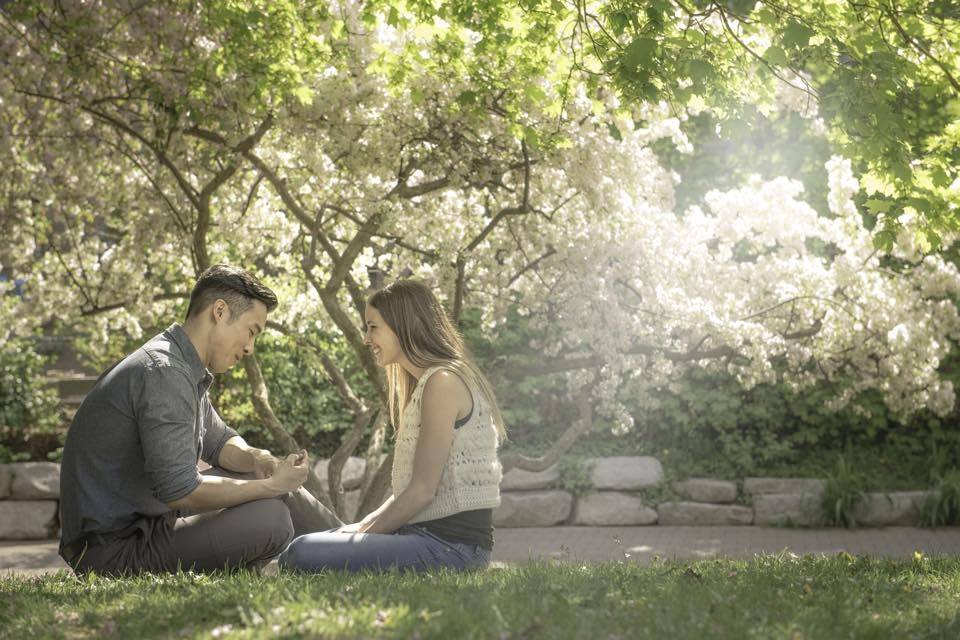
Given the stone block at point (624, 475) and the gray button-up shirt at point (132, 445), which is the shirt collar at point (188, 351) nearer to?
the gray button-up shirt at point (132, 445)

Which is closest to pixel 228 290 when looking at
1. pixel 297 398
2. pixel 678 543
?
pixel 678 543

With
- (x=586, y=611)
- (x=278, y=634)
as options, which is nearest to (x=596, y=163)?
(x=586, y=611)

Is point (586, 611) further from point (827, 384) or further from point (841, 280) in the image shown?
point (827, 384)

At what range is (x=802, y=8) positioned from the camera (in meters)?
5.02

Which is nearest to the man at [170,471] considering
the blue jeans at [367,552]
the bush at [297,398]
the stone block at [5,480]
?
the blue jeans at [367,552]

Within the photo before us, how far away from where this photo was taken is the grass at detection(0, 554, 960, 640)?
3.04 meters

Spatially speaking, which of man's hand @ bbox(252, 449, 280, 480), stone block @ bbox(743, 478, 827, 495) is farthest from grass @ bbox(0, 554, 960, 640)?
stone block @ bbox(743, 478, 827, 495)

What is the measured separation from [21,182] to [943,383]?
7780 millimetres

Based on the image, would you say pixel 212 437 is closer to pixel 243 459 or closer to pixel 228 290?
pixel 243 459

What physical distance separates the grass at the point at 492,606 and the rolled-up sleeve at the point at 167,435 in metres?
0.36

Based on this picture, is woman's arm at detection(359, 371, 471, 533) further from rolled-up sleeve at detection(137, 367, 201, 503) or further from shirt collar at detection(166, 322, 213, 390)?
shirt collar at detection(166, 322, 213, 390)

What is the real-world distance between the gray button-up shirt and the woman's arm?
2.62 ft

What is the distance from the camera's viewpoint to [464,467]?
4.29m

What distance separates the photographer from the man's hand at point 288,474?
417 cm
